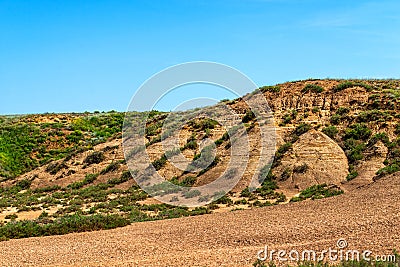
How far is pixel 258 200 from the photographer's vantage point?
86.8 ft

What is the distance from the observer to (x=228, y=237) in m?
15.1

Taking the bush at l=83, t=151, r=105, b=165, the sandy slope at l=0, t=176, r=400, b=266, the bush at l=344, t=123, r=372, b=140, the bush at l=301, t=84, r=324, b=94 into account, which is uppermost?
the bush at l=301, t=84, r=324, b=94

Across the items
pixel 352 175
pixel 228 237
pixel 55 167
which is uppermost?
pixel 55 167

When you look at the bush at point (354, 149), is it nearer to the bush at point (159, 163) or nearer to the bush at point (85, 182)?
the bush at point (159, 163)

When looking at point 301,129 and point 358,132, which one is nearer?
point 358,132

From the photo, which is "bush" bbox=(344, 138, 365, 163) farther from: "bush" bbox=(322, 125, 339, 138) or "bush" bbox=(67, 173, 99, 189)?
"bush" bbox=(67, 173, 99, 189)

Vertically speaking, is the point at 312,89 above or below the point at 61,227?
above

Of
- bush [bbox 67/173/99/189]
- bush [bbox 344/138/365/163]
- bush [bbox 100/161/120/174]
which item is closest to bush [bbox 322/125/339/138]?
bush [bbox 344/138/365/163]

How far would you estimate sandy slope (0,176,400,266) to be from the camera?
12.8 meters

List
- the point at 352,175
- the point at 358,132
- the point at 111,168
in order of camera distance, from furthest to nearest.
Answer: the point at 111,168, the point at 358,132, the point at 352,175

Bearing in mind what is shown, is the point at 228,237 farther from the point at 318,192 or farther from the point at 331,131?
the point at 331,131

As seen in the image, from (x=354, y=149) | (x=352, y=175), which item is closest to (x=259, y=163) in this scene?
(x=354, y=149)

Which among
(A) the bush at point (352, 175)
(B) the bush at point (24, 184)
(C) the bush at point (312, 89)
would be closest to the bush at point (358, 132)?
(A) the bush at point (352, 175)

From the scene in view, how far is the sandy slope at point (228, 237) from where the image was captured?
1277cm
